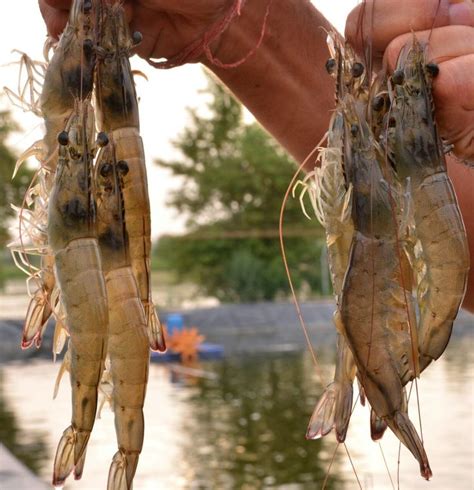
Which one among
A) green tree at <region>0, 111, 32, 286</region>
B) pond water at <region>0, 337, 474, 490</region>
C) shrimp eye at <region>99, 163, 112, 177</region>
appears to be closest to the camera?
shrimp eye at <region>99, 163, 112, 177</region>

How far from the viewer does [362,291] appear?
6.59ft

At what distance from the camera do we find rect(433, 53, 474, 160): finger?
6.57 ft

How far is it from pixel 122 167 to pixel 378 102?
1.47 feet

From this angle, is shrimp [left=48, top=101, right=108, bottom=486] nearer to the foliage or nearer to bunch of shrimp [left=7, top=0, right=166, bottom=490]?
bunch of shrimp [left=7, top=0, right=166, bottom=490]

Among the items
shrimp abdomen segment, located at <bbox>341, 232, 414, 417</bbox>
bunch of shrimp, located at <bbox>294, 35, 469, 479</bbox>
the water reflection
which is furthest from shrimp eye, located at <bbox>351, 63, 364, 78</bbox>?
the water reflection

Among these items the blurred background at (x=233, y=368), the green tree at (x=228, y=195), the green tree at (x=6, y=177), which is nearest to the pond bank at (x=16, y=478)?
the blurred background at (x=233, y=368)

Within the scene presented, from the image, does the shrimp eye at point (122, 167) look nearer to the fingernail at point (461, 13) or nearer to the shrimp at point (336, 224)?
the shrimp at point (336, 224)

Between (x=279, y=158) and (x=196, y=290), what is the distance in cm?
522

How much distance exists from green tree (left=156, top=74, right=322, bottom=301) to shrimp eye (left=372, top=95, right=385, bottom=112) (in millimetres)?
38891

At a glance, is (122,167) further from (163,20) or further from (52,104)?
(163,20)

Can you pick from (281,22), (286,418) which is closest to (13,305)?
(286,418)

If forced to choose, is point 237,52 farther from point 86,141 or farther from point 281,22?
point 86,141

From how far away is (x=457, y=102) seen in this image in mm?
2031

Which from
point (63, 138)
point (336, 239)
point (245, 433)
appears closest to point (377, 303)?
point (336, 239)
